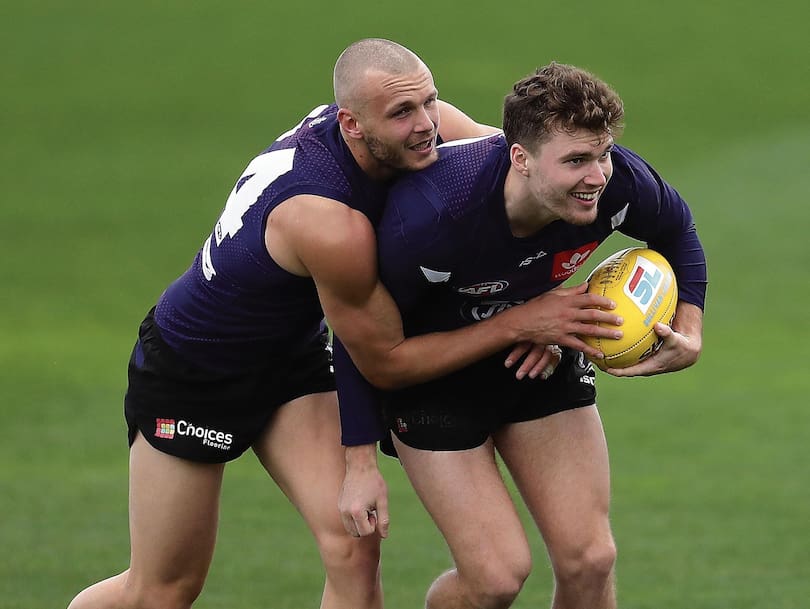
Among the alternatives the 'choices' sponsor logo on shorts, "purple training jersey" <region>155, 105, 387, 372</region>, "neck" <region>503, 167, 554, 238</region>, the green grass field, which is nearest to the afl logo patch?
"neck" <region>503, 167, 554, 238</region>

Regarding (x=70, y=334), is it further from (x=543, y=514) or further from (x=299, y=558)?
(x=543, y=514)

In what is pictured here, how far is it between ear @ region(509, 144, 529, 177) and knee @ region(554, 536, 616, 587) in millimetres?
1444

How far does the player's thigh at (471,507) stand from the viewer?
5430 mm

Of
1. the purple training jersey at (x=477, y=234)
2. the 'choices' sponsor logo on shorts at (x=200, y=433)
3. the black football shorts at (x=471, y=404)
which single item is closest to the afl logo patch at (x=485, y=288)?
the purple training jersey at (x=477, y=234)

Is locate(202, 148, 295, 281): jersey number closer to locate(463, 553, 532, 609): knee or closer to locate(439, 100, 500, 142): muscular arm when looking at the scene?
locate(439, 100, 500, 142): muscular arm

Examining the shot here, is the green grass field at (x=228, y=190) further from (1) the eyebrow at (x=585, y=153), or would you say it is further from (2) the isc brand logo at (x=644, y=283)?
(1) the eyebrow at (x=585, y=153)

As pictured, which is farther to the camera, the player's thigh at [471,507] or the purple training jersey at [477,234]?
the player's thigh at [471,507]

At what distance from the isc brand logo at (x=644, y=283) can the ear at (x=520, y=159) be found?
65cm

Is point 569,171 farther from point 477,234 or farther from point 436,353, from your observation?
point 436,353

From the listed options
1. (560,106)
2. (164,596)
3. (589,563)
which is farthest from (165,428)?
(560,106)

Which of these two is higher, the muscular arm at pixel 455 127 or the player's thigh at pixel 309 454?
the muscular arm at pixel 455 127

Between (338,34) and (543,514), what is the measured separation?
22700 millimetres

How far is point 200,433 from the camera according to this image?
5695 millimetres

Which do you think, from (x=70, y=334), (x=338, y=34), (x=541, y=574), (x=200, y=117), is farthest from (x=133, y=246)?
(x=541, y=574)
